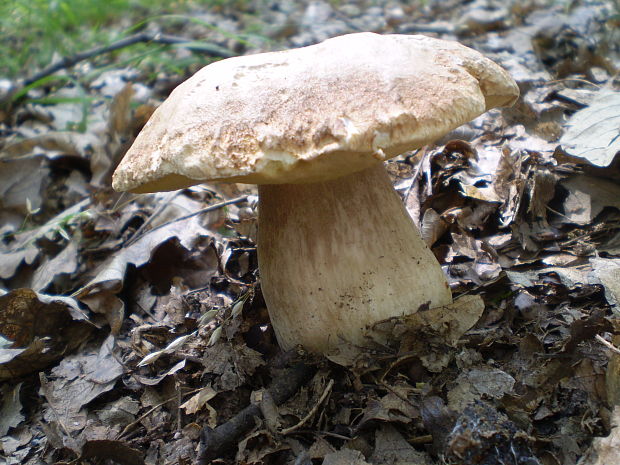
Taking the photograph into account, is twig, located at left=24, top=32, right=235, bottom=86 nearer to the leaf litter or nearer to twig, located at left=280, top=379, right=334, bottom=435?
the leaf litter

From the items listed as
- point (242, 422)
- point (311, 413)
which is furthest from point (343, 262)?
point (242, 422)

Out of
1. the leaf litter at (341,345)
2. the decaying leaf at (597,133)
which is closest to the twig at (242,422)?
the leaf litter at (341,345)

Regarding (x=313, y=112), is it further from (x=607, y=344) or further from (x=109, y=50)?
(x=109, y=50)

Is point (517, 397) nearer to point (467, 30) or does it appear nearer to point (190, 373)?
point (190, 373)

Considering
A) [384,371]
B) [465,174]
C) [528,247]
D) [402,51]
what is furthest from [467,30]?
[384,371]

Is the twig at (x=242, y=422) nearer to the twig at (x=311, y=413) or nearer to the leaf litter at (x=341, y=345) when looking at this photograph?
the leaf litter at (x=341, y=345)

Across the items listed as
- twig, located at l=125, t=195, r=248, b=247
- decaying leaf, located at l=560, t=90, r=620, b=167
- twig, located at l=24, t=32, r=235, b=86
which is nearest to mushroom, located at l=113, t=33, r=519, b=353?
decaying leaf, located at l=560, t=90, r=620, b=167
